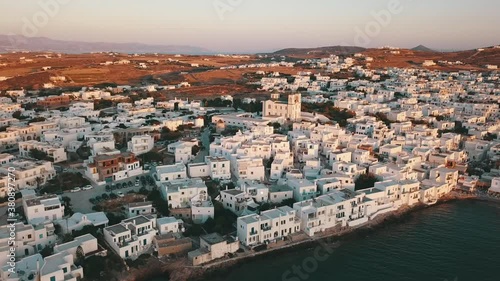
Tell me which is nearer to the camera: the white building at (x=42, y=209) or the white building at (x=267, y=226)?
the white building at (x=267, y=226)

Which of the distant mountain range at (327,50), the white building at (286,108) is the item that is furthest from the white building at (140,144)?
the distant mountain range at (327,50)

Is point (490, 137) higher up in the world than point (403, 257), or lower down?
higher up

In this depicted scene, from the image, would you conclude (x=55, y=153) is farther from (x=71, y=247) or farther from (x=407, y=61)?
(x=407, y=61)

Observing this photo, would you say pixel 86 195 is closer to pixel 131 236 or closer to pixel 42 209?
pixel 42 209

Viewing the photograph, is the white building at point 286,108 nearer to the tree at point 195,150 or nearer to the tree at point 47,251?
the tree at point 195,150

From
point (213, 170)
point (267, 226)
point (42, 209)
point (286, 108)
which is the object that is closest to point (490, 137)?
point (286, 108)

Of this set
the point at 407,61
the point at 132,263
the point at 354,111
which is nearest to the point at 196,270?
the point at 132,263

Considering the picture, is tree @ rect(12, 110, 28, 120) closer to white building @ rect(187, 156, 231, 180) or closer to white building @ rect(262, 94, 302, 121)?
white building @ rect(262, 94, 302, 121)

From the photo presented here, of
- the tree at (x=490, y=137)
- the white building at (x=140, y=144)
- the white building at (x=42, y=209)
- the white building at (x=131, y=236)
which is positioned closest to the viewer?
the white building at (x=131, y=236)
